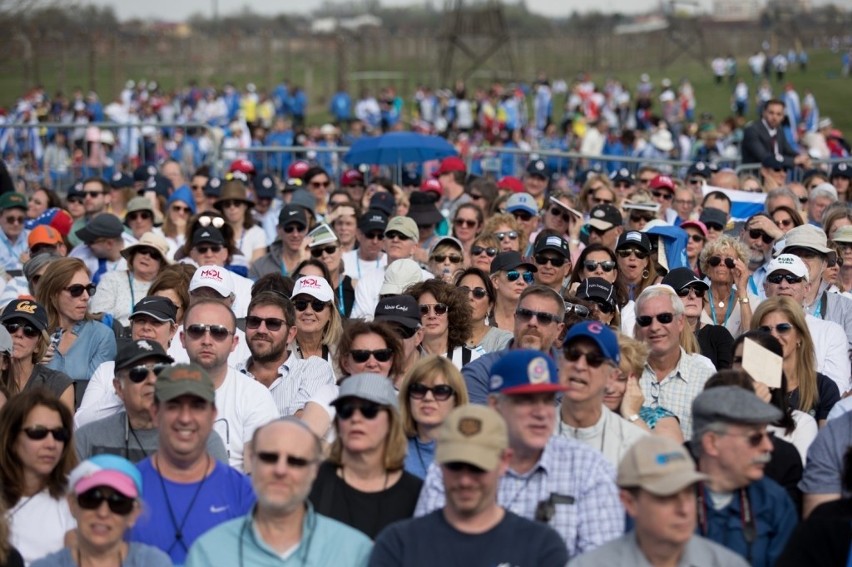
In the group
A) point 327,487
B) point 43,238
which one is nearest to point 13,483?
point 327,487

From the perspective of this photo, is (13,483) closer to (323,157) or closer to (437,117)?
(323,157)

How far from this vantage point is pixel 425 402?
7352 mm

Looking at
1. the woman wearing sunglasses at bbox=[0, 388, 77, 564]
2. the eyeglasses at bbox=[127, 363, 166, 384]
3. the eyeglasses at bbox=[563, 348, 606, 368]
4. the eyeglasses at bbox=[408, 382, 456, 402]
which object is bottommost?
the woman wearing sunglasses at bbox=[0, 388, 77, 564]

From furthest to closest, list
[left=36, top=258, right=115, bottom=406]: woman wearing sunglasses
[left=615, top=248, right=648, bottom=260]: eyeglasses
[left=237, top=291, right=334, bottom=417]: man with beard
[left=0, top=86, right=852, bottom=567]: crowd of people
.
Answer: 1. [left=615, top=248, right=648, bottom=260]: eyeglasses
2. [left=36, top=258, right=115, bottom=406]: woman wearing sunglasses
3. [left=237, top=291, right=334, bottom=417]: man with beard
4. [left=0, top=86, right=852, bottom=567]: crowd of people

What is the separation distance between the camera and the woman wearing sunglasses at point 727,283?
11.0 meters

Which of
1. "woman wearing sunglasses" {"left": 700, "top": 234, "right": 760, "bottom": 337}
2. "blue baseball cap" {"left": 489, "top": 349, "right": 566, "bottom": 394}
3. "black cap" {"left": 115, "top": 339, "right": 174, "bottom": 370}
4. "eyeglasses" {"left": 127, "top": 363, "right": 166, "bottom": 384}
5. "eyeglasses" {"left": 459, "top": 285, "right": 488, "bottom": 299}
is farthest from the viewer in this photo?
"woman wearing sunglasses" {"left": 700, "top": 234, "right": 760, "bottom": 337}

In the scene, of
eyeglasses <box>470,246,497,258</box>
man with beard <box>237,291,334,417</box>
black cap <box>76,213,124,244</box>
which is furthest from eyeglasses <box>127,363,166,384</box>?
black cap <box>76,213,124,244</box>

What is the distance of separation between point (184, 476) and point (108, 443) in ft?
3.24

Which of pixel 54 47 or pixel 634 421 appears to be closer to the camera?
pixel 634 421

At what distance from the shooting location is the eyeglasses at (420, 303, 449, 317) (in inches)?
377

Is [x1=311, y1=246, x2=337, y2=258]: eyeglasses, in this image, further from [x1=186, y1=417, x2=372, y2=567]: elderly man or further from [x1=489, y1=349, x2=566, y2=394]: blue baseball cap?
[x1=186, y1=417, x2=372, y2=567]: elderly man

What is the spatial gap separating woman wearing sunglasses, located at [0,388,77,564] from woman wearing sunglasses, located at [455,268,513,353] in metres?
3.35

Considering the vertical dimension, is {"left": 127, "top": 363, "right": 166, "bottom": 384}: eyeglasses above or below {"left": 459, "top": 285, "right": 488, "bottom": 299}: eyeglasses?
below

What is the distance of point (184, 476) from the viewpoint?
22.6 ft
